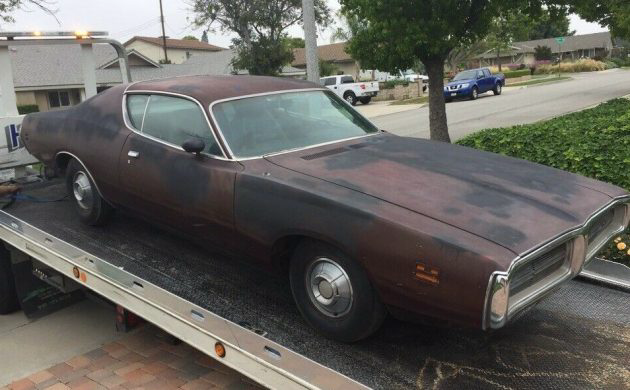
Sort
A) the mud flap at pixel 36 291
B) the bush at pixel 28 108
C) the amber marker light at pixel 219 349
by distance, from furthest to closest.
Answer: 1. the bush at pixel 28 108
2. the mud flap at pixel 36 291
3. the amber marker light at pixel 219 349

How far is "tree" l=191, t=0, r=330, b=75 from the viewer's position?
110 feet

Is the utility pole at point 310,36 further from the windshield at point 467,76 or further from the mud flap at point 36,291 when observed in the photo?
the windshield at point 467,76

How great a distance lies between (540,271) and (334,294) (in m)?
0.98

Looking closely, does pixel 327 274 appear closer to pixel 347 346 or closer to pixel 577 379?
pixel 347 346

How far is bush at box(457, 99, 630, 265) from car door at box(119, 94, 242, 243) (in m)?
3.15

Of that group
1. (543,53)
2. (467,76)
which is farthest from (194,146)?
(543,53)

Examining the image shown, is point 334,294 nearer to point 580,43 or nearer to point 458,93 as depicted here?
point 458,93

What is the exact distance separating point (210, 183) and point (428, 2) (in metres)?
6.66

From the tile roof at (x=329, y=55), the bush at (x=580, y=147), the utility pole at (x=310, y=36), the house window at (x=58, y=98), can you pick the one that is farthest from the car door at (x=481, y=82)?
the tile roof at (x=329, y=55)

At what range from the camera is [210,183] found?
343cm

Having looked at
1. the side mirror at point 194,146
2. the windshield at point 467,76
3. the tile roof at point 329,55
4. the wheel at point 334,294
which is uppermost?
the tile roof at point 329,55

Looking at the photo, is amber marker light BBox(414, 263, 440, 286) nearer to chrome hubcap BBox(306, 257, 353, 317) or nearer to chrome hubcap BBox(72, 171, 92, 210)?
chrome hubcap BBox(306, 257, 353, 317)

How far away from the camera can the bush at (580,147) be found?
16.8 feet

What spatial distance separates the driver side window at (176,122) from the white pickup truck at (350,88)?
2621 cm
